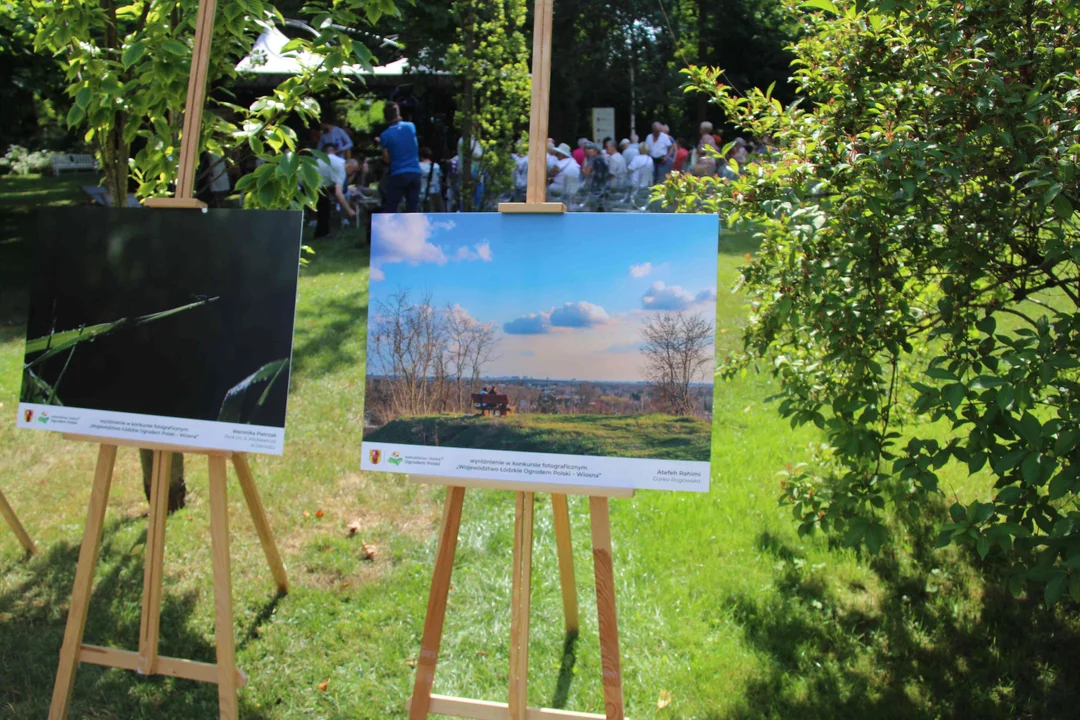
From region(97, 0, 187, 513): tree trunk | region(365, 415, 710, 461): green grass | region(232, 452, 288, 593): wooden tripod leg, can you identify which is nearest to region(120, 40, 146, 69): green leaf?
region(97, 0, 187, 513): tree trunk

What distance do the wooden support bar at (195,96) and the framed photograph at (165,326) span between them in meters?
0.15

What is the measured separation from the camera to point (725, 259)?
1147 cm

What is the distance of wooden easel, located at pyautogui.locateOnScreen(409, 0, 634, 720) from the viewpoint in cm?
245

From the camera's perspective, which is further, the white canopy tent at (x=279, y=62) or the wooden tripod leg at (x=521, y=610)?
the white canopy tent at (x=279, y=62)

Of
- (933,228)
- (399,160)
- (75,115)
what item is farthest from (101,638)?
(399,160)

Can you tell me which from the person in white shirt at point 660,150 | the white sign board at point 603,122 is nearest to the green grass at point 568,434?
the person in white shirt at point 660,150

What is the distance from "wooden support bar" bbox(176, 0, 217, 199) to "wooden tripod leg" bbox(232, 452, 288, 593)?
41.2 inches

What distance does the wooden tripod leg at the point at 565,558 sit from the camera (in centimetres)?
305

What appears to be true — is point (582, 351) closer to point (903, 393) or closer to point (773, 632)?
point (773, 632)

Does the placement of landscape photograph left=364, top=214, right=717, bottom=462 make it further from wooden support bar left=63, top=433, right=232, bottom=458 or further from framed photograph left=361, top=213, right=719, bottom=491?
wooden support bar left=63, top=433, right=232, bottom=458

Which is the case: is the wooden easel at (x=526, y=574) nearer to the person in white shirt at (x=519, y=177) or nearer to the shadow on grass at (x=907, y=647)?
the shadow on grass at (x=907, y=647)

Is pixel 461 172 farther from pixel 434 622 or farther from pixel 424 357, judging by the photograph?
pixel 434 622

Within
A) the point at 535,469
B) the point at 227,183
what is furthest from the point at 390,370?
the point at 227,183

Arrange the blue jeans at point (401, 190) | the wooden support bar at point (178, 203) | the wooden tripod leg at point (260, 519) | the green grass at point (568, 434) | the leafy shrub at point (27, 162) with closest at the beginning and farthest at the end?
the green grass at point (568, 434), the wooden support bar at point (178, 203), the wooden tripod leg at point (260, 519), the blue jeans at point (401, 190), the leafy shrub at point (27, 162)
